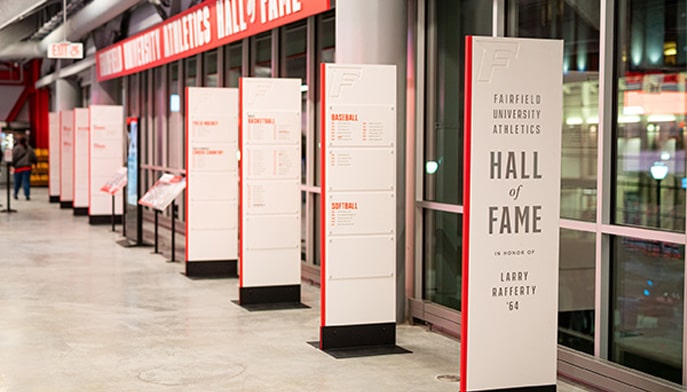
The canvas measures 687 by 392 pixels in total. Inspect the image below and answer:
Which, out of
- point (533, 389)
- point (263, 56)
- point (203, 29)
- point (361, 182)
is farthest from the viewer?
point (203, 29)

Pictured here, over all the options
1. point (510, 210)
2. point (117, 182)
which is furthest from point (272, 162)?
point (117, 182)

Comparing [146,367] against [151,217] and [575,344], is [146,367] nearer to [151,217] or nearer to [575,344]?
[575,344]

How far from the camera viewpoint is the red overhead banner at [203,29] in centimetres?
1044

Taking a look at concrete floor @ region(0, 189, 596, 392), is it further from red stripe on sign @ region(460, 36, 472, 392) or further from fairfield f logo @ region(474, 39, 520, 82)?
fairfield f logo @ region(474, 39, 520, 82)

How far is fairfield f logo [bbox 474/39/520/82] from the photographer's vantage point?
15.8 feet

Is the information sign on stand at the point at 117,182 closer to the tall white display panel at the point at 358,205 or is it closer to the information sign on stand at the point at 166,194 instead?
the information sign on stand at the point at 166,194

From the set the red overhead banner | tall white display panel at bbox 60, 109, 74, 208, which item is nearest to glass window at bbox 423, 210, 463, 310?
the red overhead banner

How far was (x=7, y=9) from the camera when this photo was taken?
16.2 m

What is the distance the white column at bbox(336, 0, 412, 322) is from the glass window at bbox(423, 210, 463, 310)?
0.38m

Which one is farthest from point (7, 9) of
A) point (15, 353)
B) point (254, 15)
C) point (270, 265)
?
point (15, 353)

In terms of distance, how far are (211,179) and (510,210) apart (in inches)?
254

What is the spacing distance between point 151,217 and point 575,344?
13663 millimetres

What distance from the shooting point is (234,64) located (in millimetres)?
14648

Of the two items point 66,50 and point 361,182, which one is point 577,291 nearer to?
point 361,182
